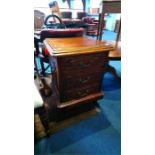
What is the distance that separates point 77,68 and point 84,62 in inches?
3.0

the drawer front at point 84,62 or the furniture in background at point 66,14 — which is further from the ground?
the furniture in background at point 66,14

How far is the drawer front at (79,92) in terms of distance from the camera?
4.10 feet

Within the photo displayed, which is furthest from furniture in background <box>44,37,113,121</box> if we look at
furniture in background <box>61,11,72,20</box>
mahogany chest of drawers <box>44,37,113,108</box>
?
furniture in background <box>61,11,72,20</box>

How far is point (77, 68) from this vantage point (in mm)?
1166

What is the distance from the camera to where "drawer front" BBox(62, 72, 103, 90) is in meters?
1.18

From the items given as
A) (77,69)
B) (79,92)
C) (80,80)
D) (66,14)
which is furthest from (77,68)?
(66,14)

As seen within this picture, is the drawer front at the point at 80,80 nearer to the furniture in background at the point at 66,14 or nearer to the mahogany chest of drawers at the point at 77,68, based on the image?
the mahogany chest of drawers at the point at 77,68

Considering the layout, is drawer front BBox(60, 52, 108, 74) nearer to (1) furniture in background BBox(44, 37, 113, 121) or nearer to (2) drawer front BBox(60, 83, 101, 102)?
(1) furniture in background BBox(44, 37, 113, 121)

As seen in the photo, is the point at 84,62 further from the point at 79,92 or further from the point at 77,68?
the point at 79,92

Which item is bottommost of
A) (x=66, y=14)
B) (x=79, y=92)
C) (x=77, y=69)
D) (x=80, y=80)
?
(x=79, y=92)

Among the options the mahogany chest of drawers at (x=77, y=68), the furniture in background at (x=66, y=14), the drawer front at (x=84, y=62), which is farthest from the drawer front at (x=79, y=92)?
the furniture in background at (x=66, y=14)
